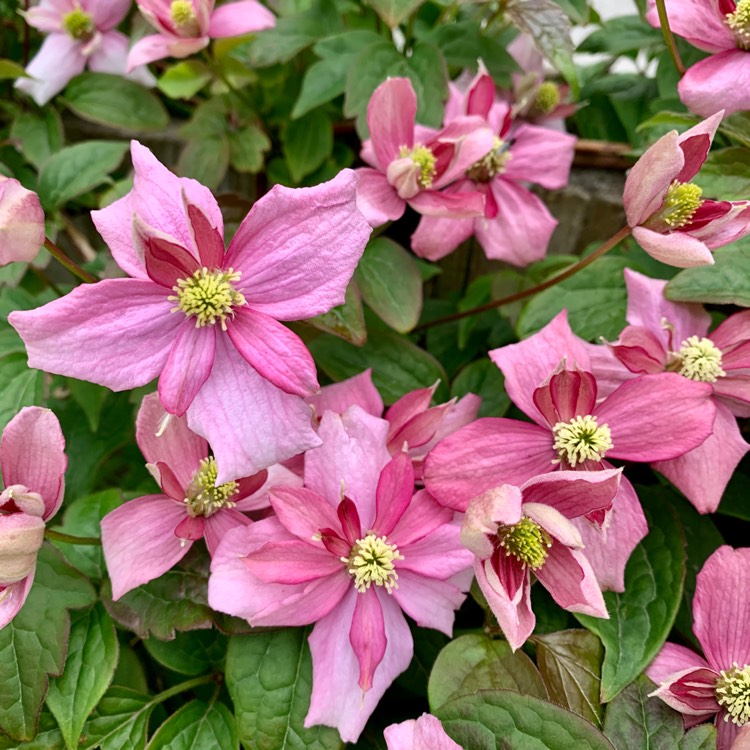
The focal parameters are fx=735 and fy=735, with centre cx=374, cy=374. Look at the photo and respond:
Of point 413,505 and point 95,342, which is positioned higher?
point 95,342

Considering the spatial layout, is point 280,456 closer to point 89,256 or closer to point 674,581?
point 674,581

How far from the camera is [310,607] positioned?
493 millimetres

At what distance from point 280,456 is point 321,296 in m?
0.10

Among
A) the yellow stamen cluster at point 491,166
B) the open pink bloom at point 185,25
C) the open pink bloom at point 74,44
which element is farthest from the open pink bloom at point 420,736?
the open pink bloom at point 74,44

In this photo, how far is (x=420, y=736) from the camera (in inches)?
17.3

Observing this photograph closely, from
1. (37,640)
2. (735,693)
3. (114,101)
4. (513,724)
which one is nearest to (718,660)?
(735,693)

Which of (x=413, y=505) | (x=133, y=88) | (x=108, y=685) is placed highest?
(x=133, y=88)

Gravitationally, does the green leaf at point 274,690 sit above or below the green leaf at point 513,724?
below

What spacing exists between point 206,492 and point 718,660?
1.21 ft

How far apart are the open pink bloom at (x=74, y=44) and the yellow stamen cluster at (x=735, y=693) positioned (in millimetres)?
809

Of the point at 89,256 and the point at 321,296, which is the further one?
the point at 89,256

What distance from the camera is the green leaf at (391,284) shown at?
625 millimetres

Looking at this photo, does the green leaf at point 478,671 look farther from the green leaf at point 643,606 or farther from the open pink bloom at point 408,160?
the open pink bloom at point 408,160

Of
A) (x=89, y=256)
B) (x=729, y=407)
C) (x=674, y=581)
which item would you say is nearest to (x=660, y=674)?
(x=674, y=581)
